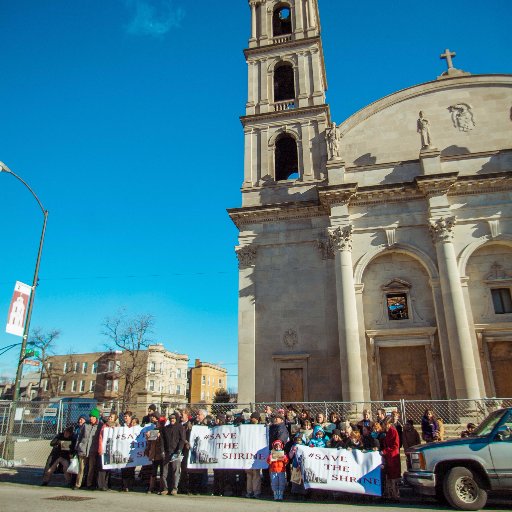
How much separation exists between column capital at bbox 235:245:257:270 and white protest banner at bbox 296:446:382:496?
15131 mm

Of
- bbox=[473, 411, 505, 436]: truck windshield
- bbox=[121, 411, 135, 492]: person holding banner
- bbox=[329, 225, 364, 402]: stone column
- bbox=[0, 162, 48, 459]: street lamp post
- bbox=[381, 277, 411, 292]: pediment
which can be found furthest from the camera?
bbox=[381, 277, 411, 292]: pediment

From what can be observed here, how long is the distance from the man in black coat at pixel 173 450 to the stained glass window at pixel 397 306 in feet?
48.8

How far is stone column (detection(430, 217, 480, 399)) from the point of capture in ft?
60.7

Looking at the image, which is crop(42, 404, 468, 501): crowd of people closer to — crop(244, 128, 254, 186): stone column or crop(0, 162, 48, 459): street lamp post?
crop(0, 162, 48, 459): street lamp post

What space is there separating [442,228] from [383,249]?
310 cm

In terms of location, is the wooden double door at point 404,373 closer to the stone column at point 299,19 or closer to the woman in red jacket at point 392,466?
the woman in red jacket at point 392,466

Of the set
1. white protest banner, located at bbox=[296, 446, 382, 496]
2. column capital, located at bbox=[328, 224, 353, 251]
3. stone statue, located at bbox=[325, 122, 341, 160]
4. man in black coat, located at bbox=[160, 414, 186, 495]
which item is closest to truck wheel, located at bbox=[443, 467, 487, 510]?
white protest banner, located at bbox=[296, 446, 382, 496]

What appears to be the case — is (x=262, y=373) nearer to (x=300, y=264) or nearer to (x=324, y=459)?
(x=300, y=264)

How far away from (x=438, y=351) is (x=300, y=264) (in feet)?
27.3

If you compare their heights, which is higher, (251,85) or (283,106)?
(251,85)

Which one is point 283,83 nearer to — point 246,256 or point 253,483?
point 246,256

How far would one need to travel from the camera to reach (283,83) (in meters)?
30.4

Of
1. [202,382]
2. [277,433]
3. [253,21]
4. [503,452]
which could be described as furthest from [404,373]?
[202,382]

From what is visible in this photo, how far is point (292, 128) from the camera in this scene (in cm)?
2698
